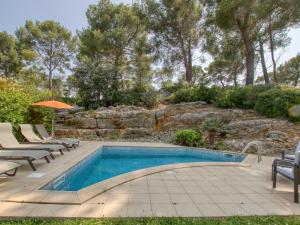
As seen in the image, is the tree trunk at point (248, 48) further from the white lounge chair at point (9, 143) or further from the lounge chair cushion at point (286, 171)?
the white lounge chair at point (9, 143)

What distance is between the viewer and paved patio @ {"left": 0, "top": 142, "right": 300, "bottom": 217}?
345cm

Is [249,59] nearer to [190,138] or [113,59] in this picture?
[190,138]

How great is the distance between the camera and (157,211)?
3.52 metres

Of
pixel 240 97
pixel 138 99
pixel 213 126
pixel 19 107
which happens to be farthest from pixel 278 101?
pixel 19 107

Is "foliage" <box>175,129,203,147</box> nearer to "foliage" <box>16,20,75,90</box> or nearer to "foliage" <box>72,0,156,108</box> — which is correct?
"foliage" <box>72,0,156,108</box>

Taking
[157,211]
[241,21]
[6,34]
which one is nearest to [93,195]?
[157,211]

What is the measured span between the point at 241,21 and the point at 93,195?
51.3 feet

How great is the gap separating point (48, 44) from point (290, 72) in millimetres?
27833

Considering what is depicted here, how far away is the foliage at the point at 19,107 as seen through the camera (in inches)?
332

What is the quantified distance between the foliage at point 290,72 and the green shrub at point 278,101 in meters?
14.8

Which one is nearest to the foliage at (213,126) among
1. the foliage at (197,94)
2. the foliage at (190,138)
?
the foliage at (190,138)

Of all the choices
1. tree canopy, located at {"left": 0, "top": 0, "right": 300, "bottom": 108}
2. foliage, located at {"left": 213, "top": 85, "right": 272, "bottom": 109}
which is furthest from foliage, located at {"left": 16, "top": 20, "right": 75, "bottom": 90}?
foliage, located at {"left": 213, "top": 85, "right": 272, "bottom": 109}

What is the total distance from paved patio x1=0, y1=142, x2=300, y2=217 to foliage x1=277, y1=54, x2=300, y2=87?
23.4 m

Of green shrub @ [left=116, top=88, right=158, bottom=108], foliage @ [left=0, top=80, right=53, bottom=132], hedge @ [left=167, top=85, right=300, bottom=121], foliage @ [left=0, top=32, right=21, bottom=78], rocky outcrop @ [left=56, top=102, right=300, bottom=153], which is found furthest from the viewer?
foliage @ [left=0, top=32, right=21, bottom=78]
